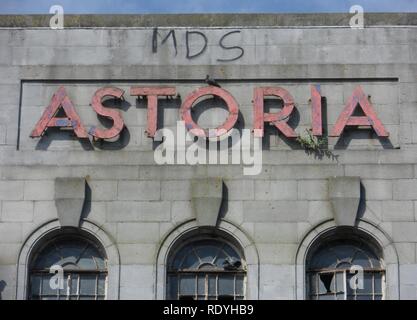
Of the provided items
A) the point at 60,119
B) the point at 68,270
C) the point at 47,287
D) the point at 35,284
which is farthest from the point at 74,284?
the point at 60,119

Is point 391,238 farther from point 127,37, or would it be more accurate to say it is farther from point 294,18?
point 127,37

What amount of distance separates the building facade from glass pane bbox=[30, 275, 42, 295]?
5 cm

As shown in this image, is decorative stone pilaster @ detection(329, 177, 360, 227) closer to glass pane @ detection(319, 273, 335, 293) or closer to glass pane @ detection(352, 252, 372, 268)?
glass pane @ detection(352, 252, 372, 268)

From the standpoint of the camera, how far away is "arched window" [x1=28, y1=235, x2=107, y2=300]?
32.4 metres

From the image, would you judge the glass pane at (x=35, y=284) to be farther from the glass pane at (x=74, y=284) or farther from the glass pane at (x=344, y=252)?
the glass pane at (x=344, y=252)

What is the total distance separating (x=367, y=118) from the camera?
33.1 m

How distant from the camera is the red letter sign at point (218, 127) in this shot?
33.1m

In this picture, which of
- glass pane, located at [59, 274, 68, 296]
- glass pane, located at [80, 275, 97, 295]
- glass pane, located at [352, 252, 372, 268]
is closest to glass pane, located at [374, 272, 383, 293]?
glass pane, located at [352, 252, 372, 268]

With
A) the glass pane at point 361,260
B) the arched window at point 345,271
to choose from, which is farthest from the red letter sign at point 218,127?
the glass pane at point 361,260

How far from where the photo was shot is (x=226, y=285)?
32344 millimetres
